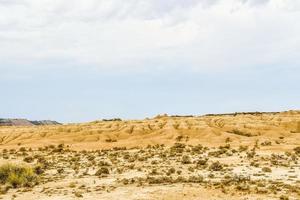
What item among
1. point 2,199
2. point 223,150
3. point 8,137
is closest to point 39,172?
point 2,199

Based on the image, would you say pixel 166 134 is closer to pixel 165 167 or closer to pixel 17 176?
pixel 165 167

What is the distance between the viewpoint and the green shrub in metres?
31.9

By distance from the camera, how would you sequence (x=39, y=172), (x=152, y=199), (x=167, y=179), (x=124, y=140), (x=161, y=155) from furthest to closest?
(x=124, y=140) → (x=161, y=155) → (x=39, y=172) → (x=167, y=179) → (x=152, y=199)

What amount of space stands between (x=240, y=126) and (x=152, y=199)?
51.5 meters

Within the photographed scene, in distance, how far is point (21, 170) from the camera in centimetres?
3444

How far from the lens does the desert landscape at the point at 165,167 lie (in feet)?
91.0

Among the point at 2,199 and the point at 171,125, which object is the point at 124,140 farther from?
the point at 2,199

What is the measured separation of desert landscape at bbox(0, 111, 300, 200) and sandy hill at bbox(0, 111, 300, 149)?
14 centimetres

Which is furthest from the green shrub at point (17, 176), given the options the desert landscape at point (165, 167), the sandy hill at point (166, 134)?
the sandy hill at point (166, 134)

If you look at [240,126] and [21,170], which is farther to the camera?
[240,126]

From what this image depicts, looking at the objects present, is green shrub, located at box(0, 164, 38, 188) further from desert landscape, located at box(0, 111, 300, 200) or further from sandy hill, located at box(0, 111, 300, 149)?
sandy hill, located at box(0, 111, 300, 149)

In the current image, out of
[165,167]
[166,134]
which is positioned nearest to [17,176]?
[165,167]

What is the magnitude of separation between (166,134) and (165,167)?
3233 cm

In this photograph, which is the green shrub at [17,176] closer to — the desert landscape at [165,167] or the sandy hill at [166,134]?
the desert landscape at [165,167]
